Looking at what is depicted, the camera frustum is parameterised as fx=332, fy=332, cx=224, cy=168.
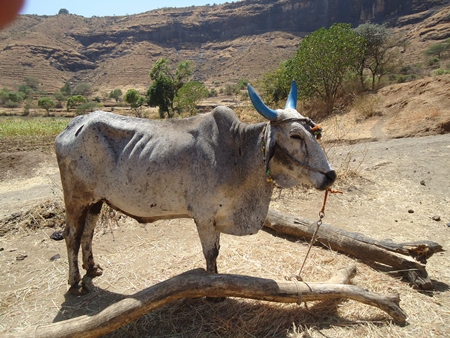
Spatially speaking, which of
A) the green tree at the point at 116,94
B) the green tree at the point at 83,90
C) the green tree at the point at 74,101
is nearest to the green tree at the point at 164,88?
the green tree at the point at 74,101

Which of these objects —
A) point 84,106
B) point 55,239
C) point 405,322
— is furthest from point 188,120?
point 84,106

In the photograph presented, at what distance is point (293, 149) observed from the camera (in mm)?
2873

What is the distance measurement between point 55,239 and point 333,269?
4267 mm

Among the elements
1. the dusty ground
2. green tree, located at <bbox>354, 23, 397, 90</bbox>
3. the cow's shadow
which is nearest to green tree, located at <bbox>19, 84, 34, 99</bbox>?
green tree, located at <bbox>354, 23, 397, 90</bbox>

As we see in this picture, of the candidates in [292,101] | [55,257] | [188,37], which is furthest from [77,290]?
[188,37]

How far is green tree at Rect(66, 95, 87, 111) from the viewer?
2080 inches

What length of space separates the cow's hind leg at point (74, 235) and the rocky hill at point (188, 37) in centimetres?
7153

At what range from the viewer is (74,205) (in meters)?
3.55

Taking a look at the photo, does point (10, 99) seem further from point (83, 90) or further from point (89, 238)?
point (89, 238)

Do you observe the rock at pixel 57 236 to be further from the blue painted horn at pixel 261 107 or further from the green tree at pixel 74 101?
the green tree at pixel 74 101

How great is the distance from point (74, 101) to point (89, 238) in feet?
183

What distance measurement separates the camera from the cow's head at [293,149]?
2789mm

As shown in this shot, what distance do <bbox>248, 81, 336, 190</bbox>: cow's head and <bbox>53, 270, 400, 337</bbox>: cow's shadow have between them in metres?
1.33

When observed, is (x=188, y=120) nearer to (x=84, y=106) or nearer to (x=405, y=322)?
(x=405, y=322)
